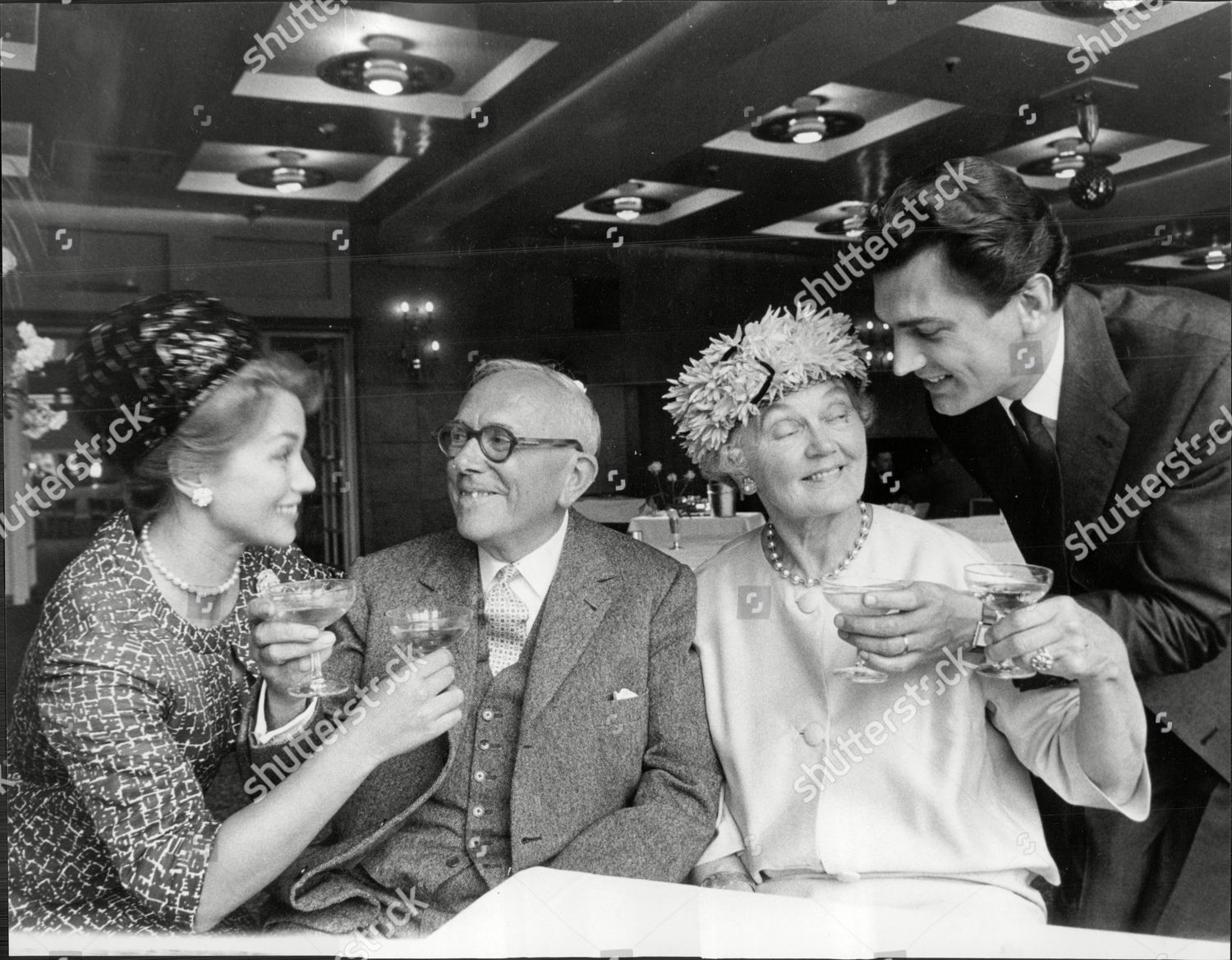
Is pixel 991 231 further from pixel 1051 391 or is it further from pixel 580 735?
pixel 580 735

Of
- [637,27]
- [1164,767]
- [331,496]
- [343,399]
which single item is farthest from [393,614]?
[1164,767]

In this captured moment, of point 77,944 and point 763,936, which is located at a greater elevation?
point 763,936

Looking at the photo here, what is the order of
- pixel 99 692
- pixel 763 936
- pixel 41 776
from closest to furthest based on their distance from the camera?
pixel 763 936, pixel 99 692, pixel 41 776

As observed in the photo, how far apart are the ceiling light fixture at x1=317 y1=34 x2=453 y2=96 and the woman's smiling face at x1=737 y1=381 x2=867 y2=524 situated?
109 cm

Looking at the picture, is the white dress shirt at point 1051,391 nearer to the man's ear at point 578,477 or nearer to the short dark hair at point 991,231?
the short dark hair at point 991,231

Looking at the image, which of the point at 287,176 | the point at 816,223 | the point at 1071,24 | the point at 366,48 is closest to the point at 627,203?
the point at 816,223

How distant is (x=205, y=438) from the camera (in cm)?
225

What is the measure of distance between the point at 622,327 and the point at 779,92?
0.64 metres

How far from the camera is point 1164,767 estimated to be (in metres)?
2.30

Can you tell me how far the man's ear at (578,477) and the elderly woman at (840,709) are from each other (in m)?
0.23

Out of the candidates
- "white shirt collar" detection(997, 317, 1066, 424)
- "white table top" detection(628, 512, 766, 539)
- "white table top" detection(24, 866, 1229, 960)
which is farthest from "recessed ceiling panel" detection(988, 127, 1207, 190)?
"white table top" detection(24, 866, 1229, 960)

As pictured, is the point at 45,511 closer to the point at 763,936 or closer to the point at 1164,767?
the point at 763,936

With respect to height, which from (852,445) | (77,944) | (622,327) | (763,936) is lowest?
(77,944)


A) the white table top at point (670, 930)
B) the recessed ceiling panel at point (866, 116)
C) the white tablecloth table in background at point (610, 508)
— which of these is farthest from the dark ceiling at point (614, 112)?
the white table top at point (670, 930)
